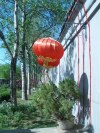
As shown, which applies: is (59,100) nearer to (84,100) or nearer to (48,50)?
(84,100)

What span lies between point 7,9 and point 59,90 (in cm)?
1435

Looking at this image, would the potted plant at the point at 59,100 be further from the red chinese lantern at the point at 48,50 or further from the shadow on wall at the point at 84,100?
the red chinese lantern at the point at 48,50

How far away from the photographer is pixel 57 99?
9477 mm

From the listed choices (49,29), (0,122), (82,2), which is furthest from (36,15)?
(82,2)

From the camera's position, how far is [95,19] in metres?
8.65

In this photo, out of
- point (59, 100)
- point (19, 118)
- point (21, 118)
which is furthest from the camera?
point (21, 118)

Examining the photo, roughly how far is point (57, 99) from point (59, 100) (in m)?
0.06

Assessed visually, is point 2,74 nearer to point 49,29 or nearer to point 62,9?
point 49,29

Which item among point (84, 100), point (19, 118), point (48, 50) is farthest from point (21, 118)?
point (48, 50)

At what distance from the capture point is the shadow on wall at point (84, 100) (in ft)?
31.3

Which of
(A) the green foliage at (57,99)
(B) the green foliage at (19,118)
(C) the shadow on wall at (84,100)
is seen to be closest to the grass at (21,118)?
(B) the green foliage at (19,118)

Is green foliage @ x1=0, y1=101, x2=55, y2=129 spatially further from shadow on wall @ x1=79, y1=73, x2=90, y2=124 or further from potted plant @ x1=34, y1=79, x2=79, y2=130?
potted plant @ x1=34, y1=79, x2=79, y2=130

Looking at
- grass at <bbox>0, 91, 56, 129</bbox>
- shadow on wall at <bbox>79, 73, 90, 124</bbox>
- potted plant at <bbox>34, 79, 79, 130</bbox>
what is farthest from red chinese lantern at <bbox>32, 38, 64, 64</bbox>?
grass at <bbox>0, 91, 56, 129</bbox>

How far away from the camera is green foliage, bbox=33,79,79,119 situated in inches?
363
